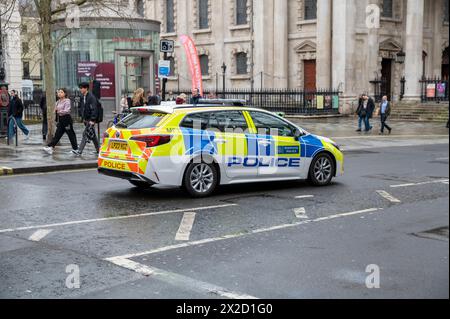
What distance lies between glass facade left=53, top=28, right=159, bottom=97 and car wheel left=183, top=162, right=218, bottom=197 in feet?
61.4

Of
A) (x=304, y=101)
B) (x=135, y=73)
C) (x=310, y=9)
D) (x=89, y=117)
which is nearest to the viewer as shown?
(x=89, y=117)

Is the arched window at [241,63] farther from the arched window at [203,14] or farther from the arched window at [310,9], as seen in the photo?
the arched window at [310,9]

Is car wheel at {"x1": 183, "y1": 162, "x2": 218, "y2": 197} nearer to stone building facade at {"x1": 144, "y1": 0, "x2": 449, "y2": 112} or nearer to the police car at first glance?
the police car

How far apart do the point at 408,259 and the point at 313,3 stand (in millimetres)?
39714

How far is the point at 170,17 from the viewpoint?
Answer: 2164 inches

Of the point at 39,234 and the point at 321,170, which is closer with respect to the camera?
the point at 39,234

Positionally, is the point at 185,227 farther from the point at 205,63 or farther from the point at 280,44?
the point at 205,63

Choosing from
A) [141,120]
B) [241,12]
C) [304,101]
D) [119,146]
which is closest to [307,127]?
[304,101]

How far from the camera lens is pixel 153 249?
23.5 feet

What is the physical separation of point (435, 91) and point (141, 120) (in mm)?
32011

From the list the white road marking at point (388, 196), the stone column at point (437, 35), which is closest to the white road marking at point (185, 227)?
the white road marking at point (388, 196)
